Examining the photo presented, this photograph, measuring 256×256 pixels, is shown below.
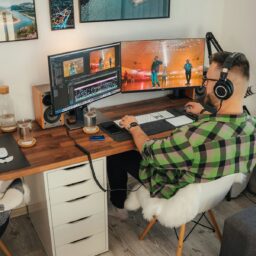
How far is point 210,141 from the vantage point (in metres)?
1.59

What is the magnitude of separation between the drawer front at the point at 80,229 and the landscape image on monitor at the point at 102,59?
846 mm

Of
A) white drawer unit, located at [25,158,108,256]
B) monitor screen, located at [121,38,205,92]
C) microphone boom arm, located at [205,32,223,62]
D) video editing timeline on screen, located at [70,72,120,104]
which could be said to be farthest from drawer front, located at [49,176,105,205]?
microphone boom arm, located at [205,32,223,62]

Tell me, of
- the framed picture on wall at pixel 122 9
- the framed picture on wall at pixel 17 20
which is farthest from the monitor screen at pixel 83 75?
the framed picture on wall at pixel 17 20

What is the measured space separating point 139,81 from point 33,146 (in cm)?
87

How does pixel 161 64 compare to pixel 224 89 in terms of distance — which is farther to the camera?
pixel 161 64

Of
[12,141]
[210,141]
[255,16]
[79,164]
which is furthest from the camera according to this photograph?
[255,16]

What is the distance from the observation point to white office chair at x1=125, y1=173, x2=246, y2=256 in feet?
5.55

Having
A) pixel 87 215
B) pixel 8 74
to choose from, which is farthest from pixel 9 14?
pixel 87 215

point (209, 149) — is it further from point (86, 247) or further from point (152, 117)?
point (86, 247)

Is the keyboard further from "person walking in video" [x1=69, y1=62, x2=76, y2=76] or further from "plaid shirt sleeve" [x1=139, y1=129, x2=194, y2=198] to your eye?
"person walking in video" [x1=69, y1=62, x2=76, y2=76]

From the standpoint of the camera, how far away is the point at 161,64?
2439 mm

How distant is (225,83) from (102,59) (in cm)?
83

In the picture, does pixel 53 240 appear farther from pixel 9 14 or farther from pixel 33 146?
pixel 9 14

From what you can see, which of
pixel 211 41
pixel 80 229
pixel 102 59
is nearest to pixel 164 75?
pixel 211 41
